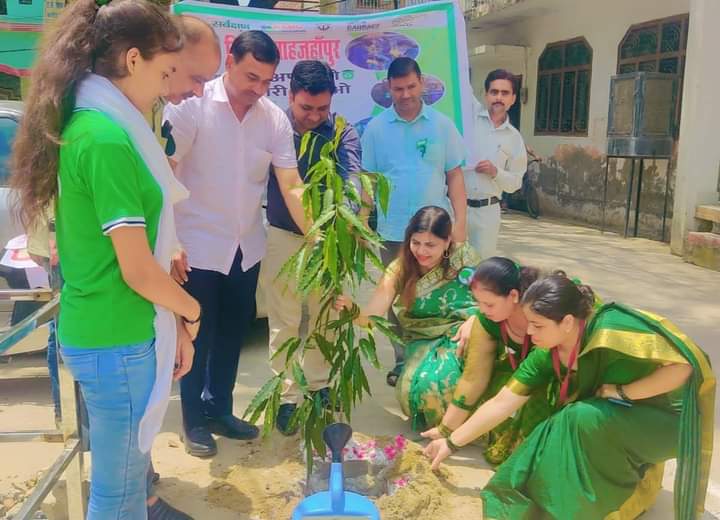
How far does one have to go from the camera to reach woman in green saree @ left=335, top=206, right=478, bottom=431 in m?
2.71

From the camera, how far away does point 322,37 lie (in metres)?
4.27

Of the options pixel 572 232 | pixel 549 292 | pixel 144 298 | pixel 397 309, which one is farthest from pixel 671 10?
pixel 144 298

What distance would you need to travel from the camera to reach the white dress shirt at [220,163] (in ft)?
7.75

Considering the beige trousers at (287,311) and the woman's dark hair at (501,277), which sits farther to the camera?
the beige trousers at (287,311)

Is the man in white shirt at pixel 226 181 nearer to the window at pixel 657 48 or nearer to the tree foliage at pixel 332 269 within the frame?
the tree foliage at pixel 332 269

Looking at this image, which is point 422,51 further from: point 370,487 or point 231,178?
point 370,487

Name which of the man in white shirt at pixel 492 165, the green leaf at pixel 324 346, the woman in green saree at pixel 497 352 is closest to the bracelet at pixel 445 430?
the woman in green saree at pixel 497 352

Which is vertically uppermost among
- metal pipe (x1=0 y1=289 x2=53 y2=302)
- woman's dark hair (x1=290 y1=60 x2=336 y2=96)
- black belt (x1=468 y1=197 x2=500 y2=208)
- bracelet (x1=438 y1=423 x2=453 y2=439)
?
woman's dark hair (x1=290 y1=60 x2=336 y2=96)

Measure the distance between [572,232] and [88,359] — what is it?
313 inches

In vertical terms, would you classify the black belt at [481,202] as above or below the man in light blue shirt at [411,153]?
below

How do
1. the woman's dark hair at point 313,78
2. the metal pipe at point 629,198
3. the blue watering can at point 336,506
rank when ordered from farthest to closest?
the metal pipe at point 629,198
the woman's dark hair at point 313,78
the blue watering can at point 336,506

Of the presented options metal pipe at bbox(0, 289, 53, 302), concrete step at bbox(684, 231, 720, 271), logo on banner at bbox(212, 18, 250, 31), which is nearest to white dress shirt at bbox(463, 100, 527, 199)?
logo on banner at bbox(212, 18, 250, 31)

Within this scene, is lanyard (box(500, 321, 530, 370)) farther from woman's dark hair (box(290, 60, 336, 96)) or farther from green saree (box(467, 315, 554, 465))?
woman's dark hair (box(290, 60, 336, 96))

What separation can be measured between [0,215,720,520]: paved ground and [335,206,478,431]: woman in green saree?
0.21 metres
